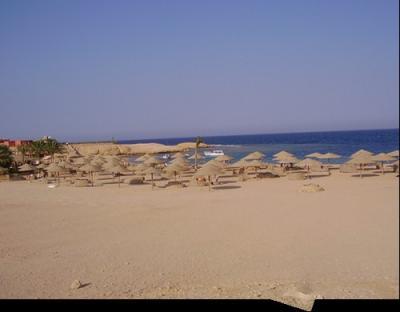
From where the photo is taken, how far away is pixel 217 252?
18.8 feet

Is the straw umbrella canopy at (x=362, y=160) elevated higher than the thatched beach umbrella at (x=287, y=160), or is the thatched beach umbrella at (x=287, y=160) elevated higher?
the straw umbrella canopy at (x=362, y=160)

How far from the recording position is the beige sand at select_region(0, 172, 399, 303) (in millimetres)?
2775

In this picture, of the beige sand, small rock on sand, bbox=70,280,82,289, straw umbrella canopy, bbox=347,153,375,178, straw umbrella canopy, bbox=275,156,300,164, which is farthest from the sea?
straw umbrella canopy, bbox=275,156,300,164

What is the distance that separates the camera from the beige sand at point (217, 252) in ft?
9.11

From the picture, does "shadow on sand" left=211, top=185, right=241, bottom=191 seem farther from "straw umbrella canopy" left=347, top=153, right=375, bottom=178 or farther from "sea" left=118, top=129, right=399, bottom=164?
"sea" left=118, top=129, right=399, bottom=164

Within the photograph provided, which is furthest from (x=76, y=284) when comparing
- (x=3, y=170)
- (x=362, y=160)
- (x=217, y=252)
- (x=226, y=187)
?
(x=3, y=170)

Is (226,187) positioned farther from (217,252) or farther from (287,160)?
(217,252)

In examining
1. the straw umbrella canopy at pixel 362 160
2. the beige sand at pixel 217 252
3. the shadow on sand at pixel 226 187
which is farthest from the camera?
the straw umbrella canopy at pixel 362 160

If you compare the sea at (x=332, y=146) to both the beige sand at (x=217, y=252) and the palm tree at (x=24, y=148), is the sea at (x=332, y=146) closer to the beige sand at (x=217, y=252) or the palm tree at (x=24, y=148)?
the beige sand at (x=217, y=252)

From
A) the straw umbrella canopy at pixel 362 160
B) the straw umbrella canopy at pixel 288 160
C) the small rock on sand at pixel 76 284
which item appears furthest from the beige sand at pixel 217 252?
the straw umbrella canopy at pixel 288 160

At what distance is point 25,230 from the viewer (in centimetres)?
715

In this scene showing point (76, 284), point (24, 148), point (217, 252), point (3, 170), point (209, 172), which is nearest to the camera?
point (76, 284)

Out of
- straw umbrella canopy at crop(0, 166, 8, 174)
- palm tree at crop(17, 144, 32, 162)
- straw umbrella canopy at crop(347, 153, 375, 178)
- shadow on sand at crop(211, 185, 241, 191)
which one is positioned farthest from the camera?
straw umbrella canopy at crop(0, 166, 8, 174)

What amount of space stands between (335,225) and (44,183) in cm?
1777
